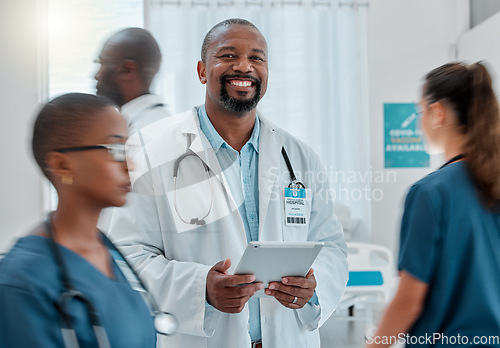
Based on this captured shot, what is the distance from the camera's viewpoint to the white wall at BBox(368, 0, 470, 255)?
1606mm

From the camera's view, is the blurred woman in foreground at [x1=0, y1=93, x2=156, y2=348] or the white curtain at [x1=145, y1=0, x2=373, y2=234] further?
the white curtain at [x1=145, y1=0, x2=373, y2=234]

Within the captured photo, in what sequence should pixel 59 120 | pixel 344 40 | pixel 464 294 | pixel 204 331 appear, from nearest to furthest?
pixel 59 120
pixel 464 294
pixel 204 331
pixel 344 40

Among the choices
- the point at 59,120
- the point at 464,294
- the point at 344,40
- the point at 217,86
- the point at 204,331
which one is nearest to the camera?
the point at 59,120

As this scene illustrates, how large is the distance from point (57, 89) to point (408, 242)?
97 centimetres

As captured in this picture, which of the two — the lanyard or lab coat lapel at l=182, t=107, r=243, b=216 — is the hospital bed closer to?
the lanyard

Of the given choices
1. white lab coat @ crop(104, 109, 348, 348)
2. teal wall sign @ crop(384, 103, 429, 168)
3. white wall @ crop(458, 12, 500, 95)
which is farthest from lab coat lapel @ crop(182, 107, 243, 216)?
white wall @ crop(458, 12, 500, 95)

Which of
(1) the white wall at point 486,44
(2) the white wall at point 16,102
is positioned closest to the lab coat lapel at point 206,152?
(2) the white wall at point 16,102

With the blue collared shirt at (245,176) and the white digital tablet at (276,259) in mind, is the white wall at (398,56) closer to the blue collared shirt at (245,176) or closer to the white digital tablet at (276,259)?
the blue collared shirt at (245,176)

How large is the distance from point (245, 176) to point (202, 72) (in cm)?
35

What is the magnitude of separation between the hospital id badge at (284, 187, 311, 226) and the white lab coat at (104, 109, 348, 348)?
0.7 inches

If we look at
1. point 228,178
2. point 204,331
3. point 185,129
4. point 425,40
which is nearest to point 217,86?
point 185,129

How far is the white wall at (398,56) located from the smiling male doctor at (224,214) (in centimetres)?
34

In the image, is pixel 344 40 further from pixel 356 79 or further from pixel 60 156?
pixel 60 156

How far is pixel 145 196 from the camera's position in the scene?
4.01ft
